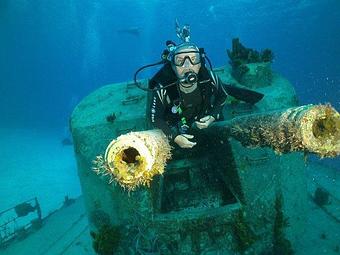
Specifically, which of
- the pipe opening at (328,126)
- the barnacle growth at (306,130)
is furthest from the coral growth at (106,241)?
the pipe opening at (328,126)

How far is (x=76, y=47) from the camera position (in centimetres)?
11556

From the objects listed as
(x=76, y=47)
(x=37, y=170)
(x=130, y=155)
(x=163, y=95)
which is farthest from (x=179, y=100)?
(x=76, y=47)

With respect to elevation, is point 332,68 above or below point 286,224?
above

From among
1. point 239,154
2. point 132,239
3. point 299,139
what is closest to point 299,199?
point 239,154

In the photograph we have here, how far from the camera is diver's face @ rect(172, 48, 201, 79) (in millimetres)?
4348

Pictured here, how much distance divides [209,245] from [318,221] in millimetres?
3439

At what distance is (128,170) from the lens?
2.22m

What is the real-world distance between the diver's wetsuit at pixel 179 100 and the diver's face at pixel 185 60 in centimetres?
20

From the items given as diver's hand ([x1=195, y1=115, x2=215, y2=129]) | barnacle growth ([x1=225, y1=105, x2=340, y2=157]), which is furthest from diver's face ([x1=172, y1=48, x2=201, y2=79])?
barnacle growth ([x1=225, y1=105, x2=340, y2=157])

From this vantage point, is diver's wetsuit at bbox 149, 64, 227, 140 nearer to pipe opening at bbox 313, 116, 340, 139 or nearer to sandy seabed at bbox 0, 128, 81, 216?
pipe opening at bbox 313, 116, 340, 139

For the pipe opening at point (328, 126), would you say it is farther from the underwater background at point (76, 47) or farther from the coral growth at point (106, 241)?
the underwater background at point (76, 47)

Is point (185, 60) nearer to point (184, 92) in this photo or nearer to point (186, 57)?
point (186, 57)

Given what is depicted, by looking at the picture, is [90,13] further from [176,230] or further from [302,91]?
[176,230]

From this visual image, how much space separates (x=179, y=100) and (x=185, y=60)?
581 millimetres
